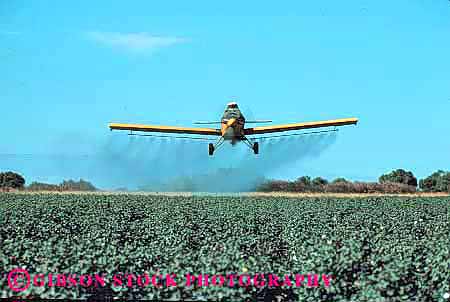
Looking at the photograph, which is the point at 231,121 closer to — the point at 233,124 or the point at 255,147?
the point at 233,124

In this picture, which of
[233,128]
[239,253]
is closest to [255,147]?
[233,128]

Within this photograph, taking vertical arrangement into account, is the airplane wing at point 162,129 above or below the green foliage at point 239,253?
above

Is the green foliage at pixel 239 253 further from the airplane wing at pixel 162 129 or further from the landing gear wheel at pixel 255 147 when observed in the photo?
the airplane wing at pixel 162 129

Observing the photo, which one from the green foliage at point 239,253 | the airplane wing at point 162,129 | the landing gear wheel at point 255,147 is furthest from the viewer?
the airplane wing at point 162,129

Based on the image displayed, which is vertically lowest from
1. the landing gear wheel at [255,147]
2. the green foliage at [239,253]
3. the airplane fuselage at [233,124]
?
the green foliage at [239,253]

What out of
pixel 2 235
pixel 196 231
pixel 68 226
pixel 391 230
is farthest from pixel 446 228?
pixel 2 235

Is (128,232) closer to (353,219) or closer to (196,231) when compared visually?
(196,231)

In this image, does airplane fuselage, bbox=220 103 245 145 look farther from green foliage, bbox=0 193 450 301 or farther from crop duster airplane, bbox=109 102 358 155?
green foliage, bbox=0 193 450 301

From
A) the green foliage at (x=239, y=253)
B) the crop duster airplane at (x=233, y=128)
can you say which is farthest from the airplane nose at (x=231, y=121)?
the green foliage at (x=239, y=253)

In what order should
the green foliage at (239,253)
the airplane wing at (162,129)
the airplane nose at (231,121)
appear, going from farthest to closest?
the airplane wing at (162,129), the airplane nose at (231,121), the green foliage at (239,253)

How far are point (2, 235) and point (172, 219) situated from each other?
613cm

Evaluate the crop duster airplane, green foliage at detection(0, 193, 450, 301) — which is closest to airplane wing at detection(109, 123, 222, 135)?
the crop duster airplane

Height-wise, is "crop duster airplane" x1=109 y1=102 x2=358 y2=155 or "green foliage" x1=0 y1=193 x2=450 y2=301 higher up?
"crop duster airplane" x1=109 y1=102 x2=358 y2=155

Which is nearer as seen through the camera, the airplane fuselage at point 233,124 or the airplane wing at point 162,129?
the airplane fuselage at point 233,124
